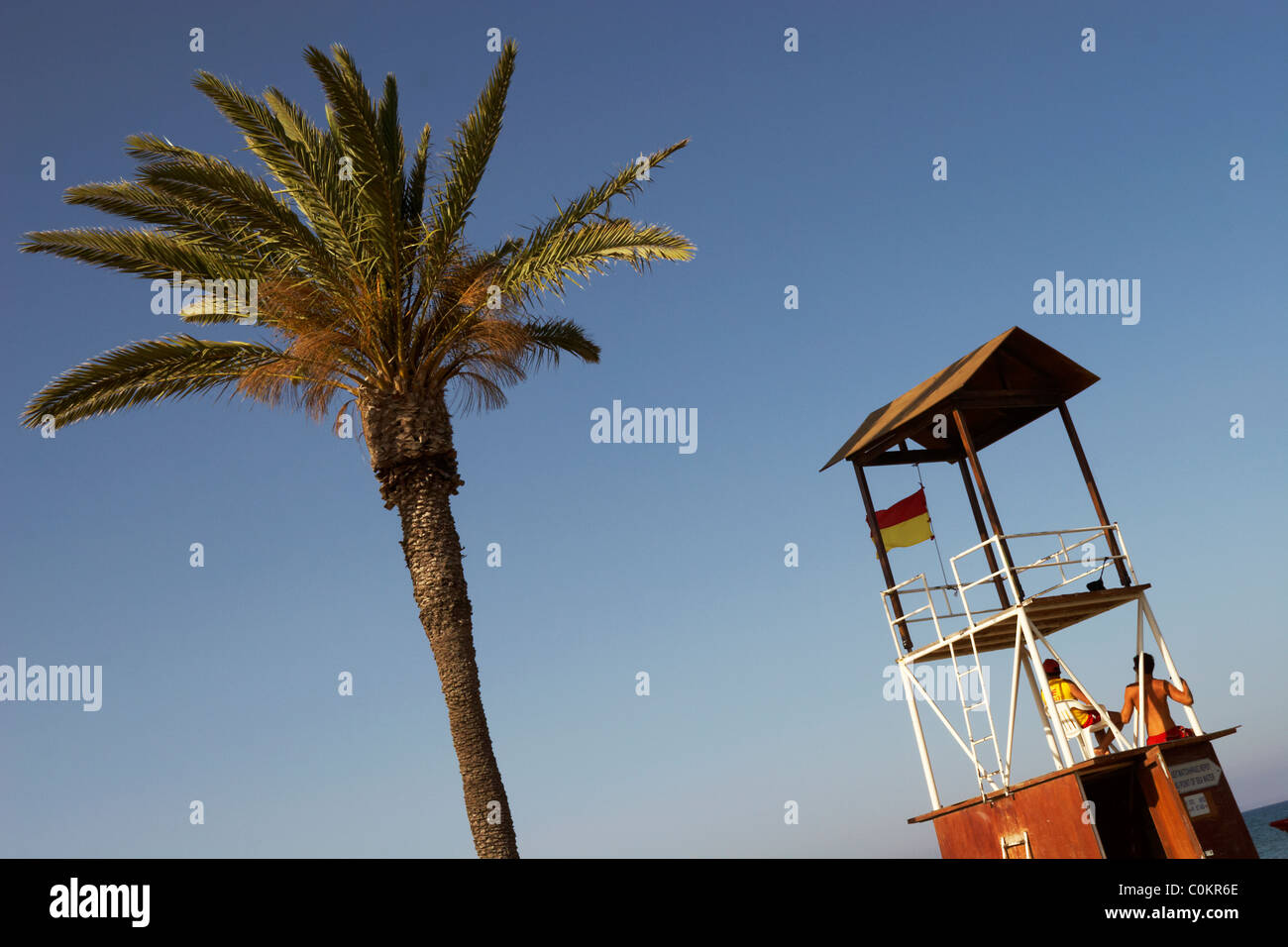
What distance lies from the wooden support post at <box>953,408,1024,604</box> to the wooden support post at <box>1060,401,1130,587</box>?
1.75 metres

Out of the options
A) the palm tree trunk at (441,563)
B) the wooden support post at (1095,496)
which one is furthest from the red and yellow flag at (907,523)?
the palm tree trunk at (441,563)

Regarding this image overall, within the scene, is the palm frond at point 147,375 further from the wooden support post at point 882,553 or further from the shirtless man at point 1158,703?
the shirtless man at point 1158,703

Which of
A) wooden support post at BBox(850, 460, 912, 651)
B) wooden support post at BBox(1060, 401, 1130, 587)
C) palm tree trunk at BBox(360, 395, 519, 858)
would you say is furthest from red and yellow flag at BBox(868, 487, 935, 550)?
palm tree trunk at BBox(360, 395, 519, 858)

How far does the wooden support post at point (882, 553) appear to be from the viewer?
52.3 ft

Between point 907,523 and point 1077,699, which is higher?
point 907,523

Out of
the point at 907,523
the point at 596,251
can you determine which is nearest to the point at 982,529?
the point at 907,523

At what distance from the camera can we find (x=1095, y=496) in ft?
51.2

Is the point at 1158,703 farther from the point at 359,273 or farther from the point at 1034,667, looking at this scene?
the point at 359,273

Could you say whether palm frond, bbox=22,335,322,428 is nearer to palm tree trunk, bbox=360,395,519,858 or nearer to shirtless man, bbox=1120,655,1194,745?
palm tree trunk, bbox=360,395,519,858

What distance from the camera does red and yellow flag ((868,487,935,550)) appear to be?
16.5 meters

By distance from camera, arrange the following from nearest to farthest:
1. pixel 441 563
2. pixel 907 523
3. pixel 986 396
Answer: pixel 441 563, pixel 986 396, pixel 907 523

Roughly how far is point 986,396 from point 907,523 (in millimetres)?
2419

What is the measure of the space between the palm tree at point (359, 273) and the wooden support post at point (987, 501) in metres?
4.96
